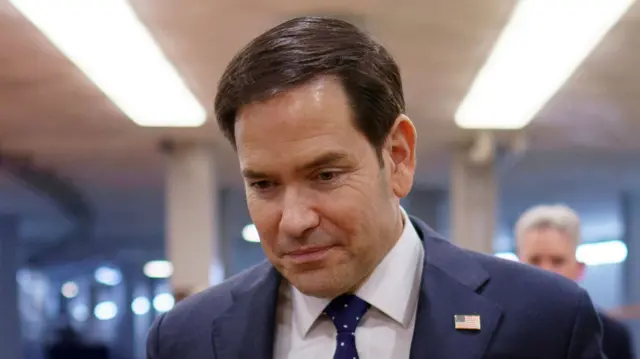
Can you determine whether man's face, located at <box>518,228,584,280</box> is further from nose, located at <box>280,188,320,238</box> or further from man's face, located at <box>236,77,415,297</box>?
nose, located at <box>280,188,320,238</box>

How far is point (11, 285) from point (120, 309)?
187 inches

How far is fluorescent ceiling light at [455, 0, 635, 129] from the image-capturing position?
352 centimetres

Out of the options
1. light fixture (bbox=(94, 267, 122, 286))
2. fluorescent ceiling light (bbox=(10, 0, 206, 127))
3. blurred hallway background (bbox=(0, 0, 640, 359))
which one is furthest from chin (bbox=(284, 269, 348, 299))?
light fixture (bbox=(94, 267, 122, 286))

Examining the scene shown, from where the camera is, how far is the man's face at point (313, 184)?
1.29 m

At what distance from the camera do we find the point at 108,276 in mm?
15875

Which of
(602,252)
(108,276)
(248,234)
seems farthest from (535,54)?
(108,276)

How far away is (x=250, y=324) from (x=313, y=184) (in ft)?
1.21

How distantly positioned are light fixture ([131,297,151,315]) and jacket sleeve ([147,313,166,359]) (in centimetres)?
1496

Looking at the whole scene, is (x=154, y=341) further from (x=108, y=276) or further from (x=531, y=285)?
(x=108, y=276)

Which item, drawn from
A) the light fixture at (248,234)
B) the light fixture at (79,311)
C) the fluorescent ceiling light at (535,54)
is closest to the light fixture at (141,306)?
the light fixture at (79,311)

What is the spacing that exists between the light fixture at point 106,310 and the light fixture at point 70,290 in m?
0.52

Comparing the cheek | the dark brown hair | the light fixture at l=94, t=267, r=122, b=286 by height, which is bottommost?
the light fixture at l=94, t=267, r=122, b=286

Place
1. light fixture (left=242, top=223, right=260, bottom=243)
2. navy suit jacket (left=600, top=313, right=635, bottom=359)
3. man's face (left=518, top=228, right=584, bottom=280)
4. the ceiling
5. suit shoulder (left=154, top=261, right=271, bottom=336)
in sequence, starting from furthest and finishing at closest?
light fixture (left=242, top=223, right=260, bottom=243)
the ceiling
man's face (left=518, top=228, right=584, bottom=280)
navy suit jacket (left=600, top=313, right=635, bottom=359)
suit shoulder (left=154, top=261, right=271, bottom=336)

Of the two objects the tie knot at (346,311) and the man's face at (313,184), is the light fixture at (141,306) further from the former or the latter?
the man's face at (313,184)
